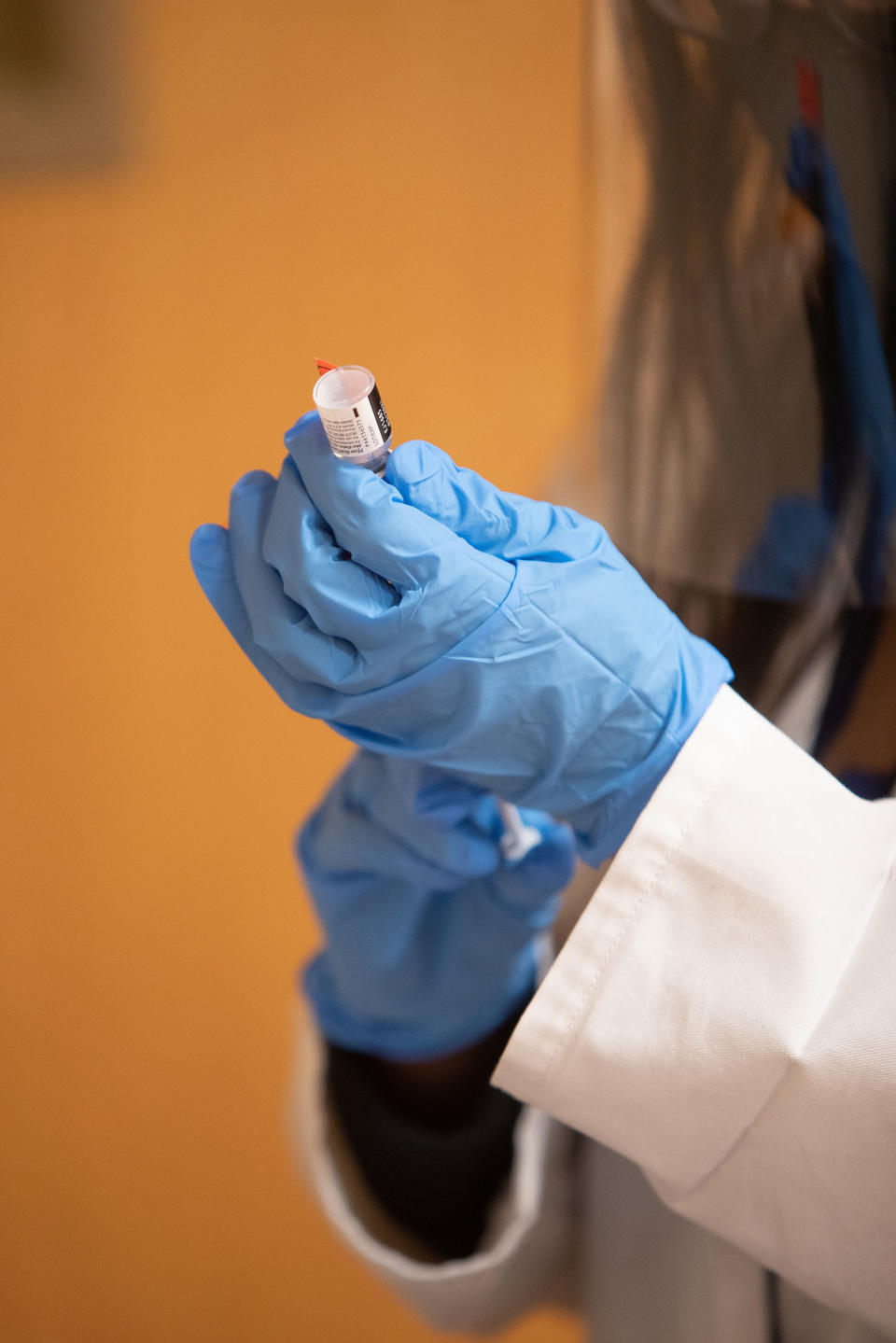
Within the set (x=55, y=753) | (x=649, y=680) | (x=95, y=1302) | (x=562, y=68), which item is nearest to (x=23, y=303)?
(x=55, y=753)

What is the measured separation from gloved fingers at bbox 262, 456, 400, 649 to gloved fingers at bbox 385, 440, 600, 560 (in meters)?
0.04

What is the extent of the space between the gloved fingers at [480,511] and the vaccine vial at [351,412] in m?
Result: 0.02

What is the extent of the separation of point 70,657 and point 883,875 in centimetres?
115

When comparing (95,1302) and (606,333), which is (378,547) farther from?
(95,1302)

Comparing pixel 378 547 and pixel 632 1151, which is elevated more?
pixel 378 547

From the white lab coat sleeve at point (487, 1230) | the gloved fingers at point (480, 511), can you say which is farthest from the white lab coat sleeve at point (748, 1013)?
the white lab coat sleeve at point (487, 1230)

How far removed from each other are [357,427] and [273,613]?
11cm

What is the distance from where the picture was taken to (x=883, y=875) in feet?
1.58

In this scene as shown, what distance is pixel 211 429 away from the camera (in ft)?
4.44

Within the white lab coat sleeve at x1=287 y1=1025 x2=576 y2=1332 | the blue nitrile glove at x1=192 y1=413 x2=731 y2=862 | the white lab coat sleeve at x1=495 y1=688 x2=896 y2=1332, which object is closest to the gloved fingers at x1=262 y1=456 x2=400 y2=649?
the blue nitrile glove at x1=192 y1=413 x2=731 y2=862

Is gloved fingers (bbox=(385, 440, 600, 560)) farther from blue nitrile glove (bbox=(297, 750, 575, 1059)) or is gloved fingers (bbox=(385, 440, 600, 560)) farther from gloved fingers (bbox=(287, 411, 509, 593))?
blue nitrile glove (bbox=(297, 750, 575, 1059))

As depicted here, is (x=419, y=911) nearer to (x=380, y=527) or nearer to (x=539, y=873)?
(x=539, y=873)

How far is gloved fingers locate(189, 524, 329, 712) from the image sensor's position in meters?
0.54

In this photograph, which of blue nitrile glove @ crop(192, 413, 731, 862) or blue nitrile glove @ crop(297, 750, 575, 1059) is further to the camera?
blue nitrile glove @ crop(297, 750, 575, 1059)
